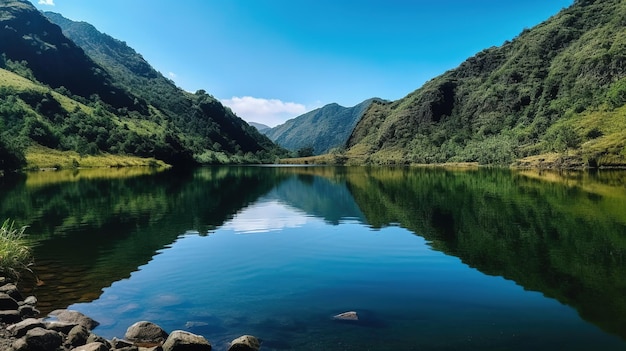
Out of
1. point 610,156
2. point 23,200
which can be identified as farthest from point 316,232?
point 610,156

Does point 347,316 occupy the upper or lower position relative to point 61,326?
lower

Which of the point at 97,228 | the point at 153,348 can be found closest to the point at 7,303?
the point at 153,348

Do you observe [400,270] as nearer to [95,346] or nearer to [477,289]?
[477,289]

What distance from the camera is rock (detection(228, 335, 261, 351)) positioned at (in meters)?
17.3

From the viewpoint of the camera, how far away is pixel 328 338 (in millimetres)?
18844

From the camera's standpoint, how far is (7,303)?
2112 centimetres

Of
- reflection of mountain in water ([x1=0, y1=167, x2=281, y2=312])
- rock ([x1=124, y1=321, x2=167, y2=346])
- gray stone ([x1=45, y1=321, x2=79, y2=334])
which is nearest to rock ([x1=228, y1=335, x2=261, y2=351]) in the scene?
rock ([x1=124, y1=321, x2=167, y2=346])

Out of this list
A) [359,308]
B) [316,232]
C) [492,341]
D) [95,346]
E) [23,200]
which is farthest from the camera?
[23,200]

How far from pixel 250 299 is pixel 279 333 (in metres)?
5.48

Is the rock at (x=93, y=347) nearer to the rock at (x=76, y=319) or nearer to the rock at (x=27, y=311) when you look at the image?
the rock at (x=76, y=319)

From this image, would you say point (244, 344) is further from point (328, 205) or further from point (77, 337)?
point (328, 205)

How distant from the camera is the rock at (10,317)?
19.4 m

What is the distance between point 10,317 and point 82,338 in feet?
15.2

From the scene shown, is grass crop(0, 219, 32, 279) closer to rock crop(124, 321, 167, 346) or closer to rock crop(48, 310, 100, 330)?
rock crop(48, 310, 100, 330)
